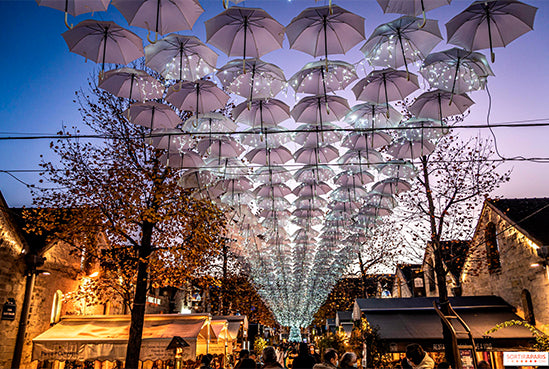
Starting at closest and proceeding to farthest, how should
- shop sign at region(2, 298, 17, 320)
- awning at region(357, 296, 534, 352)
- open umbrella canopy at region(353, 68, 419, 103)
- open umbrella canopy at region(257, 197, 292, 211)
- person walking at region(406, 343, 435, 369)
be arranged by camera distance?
1. person walking at region(406, 343, 435, 369)
2. open umbrella canopy at region(353, 68, 419, 103)
3. shop sign at region(2, 298, 17, 320)
4. open umbrella canopy at region(257, 197, 292, 211)
5. awning at region(357, 296, 534, 352)

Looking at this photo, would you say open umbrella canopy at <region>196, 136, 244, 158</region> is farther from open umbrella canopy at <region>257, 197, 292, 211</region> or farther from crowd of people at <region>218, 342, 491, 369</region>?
crowd of people at <region>218, 342, 491, 369</region>

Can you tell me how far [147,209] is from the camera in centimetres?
1418

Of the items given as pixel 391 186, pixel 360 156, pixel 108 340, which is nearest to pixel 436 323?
pixel 391 186

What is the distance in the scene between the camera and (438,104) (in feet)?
31.1

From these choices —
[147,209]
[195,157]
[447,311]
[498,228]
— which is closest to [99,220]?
[147,209]

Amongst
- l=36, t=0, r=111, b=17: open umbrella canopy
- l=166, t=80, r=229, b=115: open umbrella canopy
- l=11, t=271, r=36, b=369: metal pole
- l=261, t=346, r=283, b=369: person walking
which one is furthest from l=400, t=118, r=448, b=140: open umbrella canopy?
l=11, t=271, r=36, b=369: metal pole

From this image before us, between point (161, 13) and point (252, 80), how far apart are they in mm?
2384

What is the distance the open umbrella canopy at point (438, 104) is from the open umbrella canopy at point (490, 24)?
1.87m

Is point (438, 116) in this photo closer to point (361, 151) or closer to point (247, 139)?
point (361, 151)

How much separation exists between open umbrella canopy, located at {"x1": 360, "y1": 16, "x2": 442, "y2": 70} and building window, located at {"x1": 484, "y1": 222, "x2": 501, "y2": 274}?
1595 cm

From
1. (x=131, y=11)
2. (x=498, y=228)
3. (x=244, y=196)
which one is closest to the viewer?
(x=131, y=11)

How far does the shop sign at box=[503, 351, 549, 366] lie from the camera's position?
32.7 ft

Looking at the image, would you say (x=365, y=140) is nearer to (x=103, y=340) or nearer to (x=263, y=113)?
(x=263, y=113)

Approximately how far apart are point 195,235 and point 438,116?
31.9 ft
